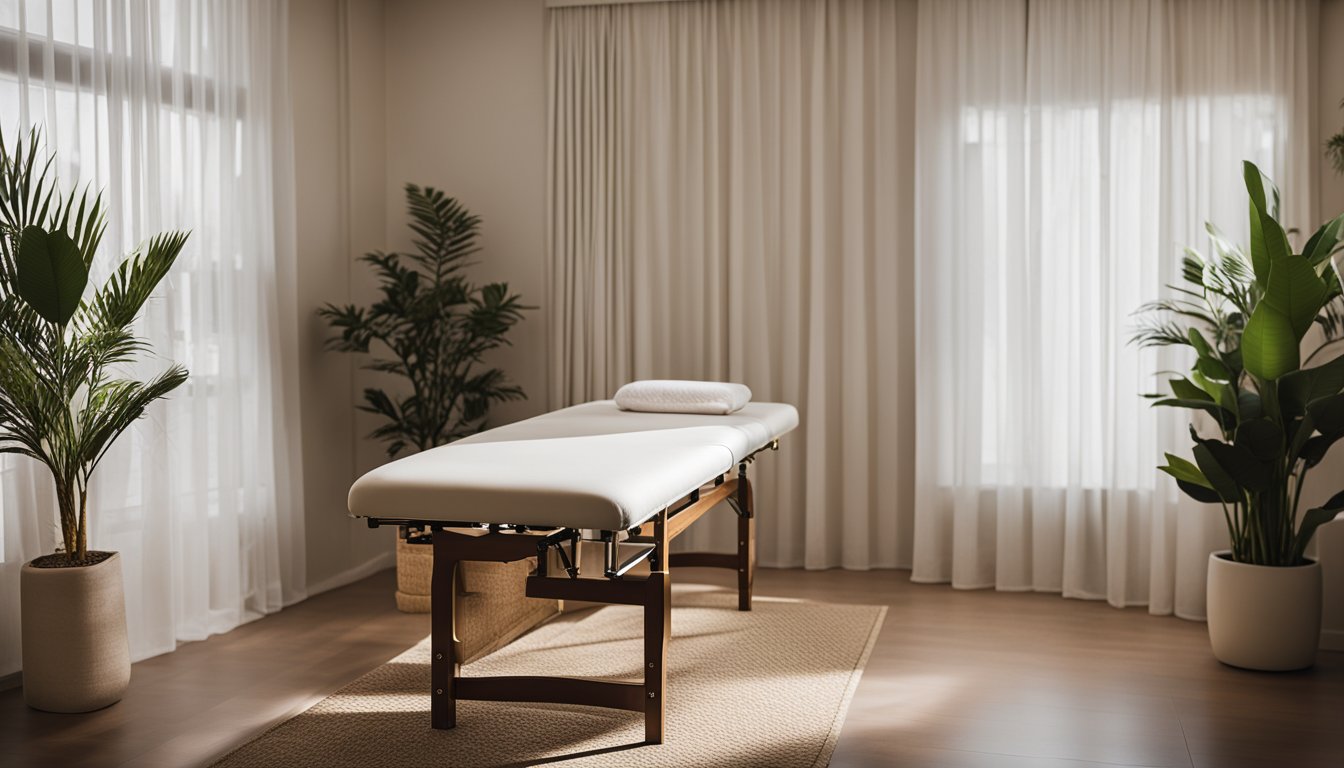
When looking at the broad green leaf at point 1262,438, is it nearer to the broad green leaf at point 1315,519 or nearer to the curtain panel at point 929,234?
the broad green leaf at point 1315,519

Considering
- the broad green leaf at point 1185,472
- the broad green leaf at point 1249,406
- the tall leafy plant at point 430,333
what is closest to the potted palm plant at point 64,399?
the tall leafy plant at point 430,333

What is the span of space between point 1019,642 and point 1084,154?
1807 millimetres

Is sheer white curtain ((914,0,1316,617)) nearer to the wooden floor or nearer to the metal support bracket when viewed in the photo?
the wooden floor

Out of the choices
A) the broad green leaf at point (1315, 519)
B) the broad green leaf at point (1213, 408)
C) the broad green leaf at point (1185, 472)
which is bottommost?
the broad green leaf at point (1315, 519)

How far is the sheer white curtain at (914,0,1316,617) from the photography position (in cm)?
417

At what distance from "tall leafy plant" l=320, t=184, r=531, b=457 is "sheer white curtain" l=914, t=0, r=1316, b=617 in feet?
5.66

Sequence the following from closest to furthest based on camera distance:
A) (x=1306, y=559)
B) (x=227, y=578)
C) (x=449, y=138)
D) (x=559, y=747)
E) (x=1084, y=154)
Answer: (x=559, y=747) → (x=1306, y=559) → (x=227, y=578) → (x=1084, y=154) → (x=449, y=138)

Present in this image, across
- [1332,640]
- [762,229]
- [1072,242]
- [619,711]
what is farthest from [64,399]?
[1332,640]

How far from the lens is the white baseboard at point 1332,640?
3660mm

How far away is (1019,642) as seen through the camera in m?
3.75

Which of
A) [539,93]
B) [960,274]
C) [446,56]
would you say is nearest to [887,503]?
[960,274]

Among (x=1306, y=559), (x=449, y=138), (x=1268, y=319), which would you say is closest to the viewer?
(x=1268, y=319)

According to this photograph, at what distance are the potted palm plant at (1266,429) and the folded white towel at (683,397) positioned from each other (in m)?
1.29

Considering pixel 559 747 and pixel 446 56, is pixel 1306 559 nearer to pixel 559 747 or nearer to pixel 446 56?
pixel 559 747
